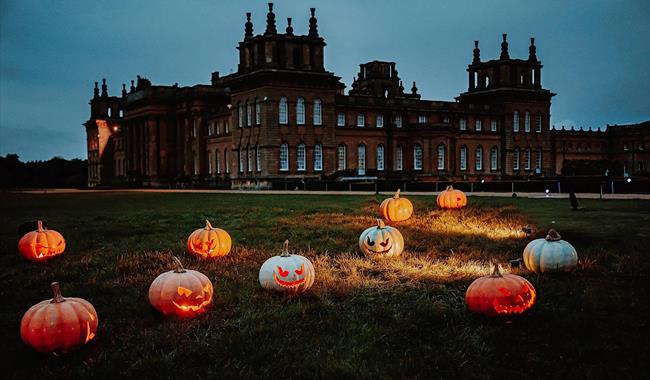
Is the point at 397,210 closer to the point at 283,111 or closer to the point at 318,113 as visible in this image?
the point at 283,111

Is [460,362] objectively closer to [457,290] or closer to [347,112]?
[457,290]

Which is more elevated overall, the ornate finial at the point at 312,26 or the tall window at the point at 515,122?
the ornate finial at the point at 312,26

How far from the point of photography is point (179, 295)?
30.0 feet

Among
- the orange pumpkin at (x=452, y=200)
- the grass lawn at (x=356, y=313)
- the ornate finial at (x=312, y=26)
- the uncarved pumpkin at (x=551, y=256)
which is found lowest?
the grass lawn at (x=356, y=313)

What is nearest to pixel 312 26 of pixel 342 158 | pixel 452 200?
pixel 342 158

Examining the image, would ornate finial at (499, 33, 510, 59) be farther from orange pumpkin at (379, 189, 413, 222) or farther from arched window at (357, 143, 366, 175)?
orange pumpkin at (379, 189, 413, 222)

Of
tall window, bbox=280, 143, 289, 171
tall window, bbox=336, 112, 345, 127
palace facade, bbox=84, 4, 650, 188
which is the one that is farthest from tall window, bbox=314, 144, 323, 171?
tall window, bbox=336, 112, 345, 127

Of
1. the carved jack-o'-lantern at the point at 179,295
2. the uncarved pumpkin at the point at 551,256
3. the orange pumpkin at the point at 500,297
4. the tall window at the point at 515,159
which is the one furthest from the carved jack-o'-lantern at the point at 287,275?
the tall window at the point at 515,159

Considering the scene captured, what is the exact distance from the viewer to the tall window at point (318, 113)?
223 feet

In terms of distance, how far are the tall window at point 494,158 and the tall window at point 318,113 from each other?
30.5 metres

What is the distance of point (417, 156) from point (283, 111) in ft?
69.7

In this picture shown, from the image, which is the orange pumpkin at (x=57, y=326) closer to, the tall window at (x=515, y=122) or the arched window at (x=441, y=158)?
the arched window at (x=441, y=158)

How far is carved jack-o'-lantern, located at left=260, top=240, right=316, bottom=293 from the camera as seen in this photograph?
34.0 ft

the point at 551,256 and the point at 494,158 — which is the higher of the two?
the point at 494,158
